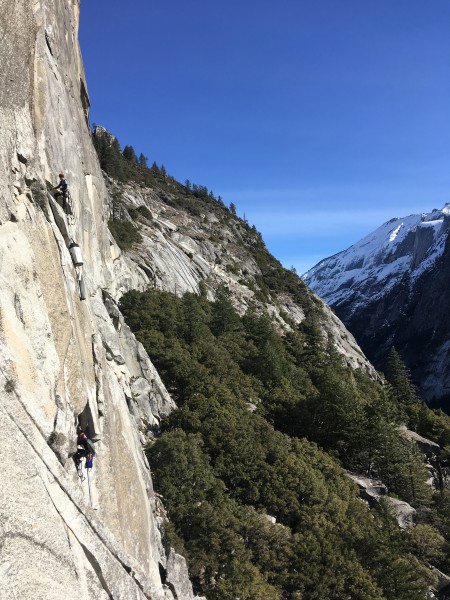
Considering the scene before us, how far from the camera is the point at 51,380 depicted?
37.1 ft

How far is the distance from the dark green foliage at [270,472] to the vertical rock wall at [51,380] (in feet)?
17.7

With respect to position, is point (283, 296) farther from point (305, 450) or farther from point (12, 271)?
point (12, 271)

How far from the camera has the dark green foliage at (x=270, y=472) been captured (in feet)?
71.8

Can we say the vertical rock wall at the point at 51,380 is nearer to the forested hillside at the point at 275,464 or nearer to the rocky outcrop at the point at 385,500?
the forested hillside at the point at 275,464

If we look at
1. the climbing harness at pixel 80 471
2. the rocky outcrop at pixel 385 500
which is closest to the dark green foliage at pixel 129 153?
the rocky outcrop at pixel 385 500

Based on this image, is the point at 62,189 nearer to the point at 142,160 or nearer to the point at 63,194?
the point at 63,194

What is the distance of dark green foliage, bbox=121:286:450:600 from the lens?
21.9 metres

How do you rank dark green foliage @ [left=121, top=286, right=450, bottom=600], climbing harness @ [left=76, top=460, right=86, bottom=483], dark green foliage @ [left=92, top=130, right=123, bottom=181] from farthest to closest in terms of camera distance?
dark green foliage @ [left=92, top=130, right=123, bottom=181], dark green foliage @ [left=121, top=286, right=450, bottom=600], climbing harness @ [left=76, top=460, right=86, bottom=483]

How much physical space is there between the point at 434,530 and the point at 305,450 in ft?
34.8

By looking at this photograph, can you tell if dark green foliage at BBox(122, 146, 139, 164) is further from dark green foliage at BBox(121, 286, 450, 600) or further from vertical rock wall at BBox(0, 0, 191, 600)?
vertical rock wall at BBox(0, 0, 191, 600)

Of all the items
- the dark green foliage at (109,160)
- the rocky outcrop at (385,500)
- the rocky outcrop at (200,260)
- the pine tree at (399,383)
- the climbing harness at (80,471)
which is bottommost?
the rocky outcrop at (385,500)

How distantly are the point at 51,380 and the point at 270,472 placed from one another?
22.0 meters

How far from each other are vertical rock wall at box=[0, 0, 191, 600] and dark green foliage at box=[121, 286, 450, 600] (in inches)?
213

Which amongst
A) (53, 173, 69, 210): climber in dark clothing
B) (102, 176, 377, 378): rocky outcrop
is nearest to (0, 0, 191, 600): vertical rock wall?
(53, 173, 69, 210): climber in dark clothing
